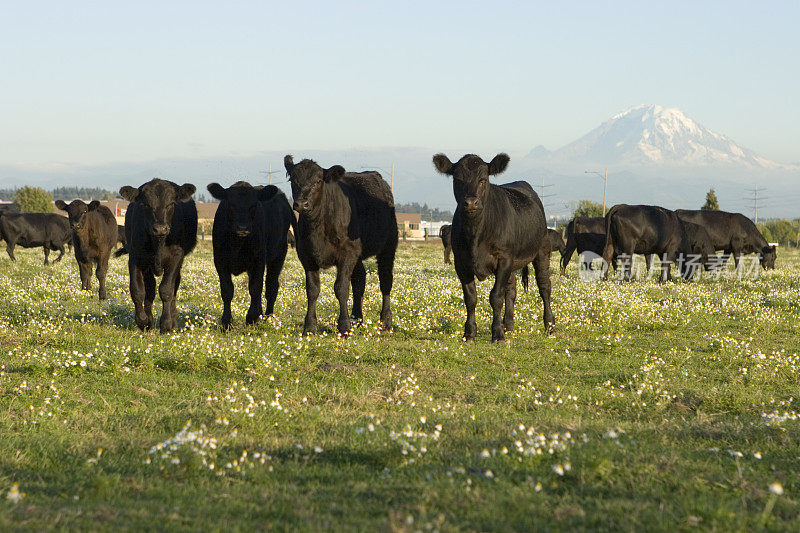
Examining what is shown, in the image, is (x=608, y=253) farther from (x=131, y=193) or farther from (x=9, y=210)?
(x=9, y=210)

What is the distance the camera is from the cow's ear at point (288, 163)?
12.8 meters

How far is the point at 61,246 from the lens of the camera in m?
35.3

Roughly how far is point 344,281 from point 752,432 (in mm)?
7101

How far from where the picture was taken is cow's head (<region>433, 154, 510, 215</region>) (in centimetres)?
1212

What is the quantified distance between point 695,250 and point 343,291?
2115 centimetres

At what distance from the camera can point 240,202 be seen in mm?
12484

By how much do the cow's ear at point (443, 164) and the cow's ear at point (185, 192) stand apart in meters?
3.90

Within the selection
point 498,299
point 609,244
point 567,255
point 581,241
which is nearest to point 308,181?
point 498,299

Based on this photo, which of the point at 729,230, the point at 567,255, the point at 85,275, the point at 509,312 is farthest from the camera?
the point at 729,230

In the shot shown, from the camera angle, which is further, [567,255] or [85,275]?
[567,255]

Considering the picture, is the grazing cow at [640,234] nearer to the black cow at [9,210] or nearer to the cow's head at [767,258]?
the cow's head at [767,258]

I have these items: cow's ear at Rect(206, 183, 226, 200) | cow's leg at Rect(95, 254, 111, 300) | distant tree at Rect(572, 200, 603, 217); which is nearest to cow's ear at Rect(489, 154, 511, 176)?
cow's ear at Rect(206, 183, 226, 200)

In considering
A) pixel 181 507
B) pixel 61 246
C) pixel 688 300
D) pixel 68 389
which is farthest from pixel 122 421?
pixel 61 246

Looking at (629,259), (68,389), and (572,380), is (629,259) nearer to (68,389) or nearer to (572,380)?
(572,380)
